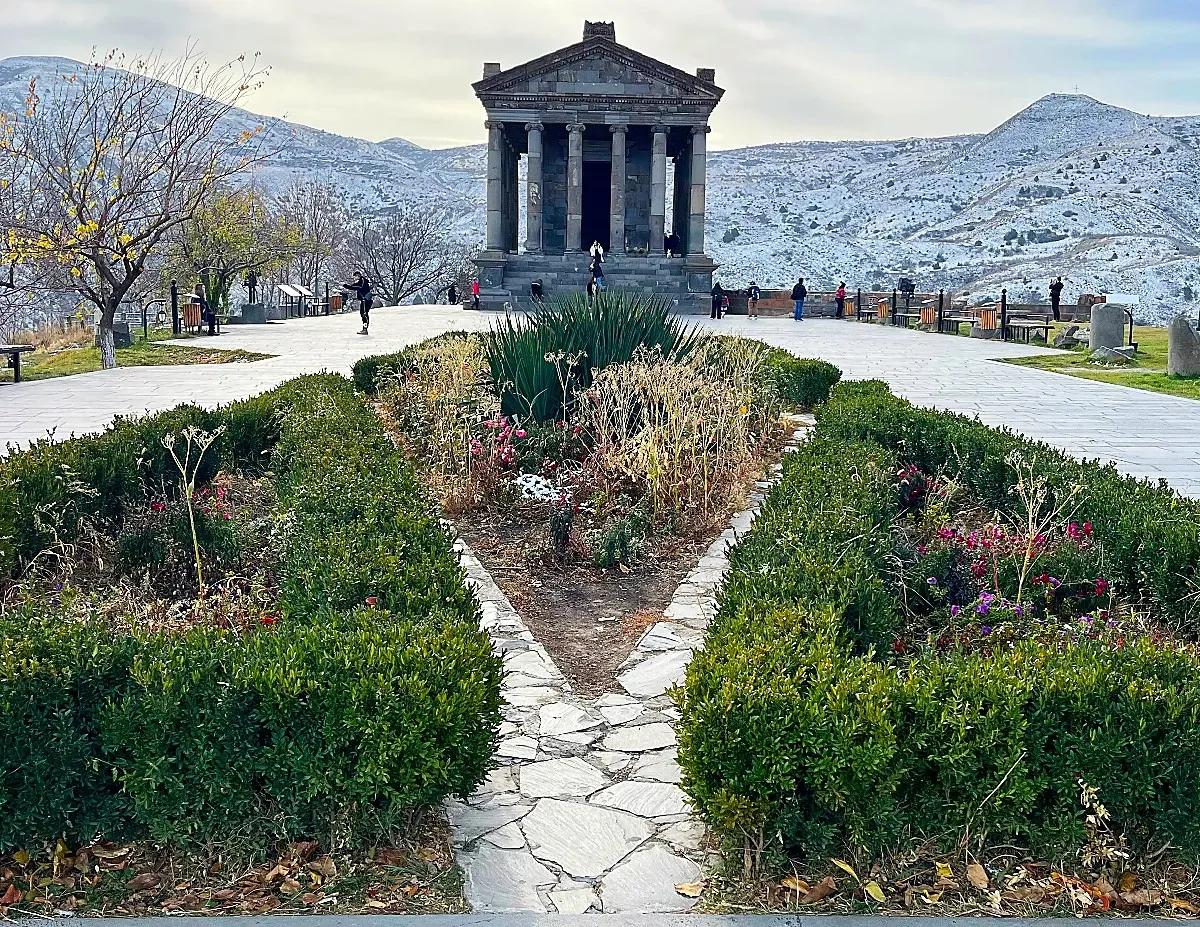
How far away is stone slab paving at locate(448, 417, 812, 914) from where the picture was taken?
3.25 meters

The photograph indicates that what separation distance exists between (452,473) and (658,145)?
33.2 m

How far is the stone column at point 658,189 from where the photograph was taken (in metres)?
38.7

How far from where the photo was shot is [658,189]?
3981cm

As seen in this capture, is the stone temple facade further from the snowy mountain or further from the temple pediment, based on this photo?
the snowy mountain

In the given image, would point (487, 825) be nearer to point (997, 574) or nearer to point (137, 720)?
point (137, 720)

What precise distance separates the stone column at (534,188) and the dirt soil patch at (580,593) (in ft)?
109

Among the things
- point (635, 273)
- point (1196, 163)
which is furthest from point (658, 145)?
point (1196, 163)

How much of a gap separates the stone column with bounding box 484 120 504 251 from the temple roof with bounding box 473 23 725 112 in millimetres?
1895

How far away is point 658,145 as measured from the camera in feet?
127

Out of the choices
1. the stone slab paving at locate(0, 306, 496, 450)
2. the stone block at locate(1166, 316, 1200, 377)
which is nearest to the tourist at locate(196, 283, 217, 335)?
the stone slab paving at locate(0, 306, 496, 450)

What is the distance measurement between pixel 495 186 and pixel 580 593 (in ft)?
118

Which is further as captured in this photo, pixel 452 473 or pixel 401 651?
pixel 452 473

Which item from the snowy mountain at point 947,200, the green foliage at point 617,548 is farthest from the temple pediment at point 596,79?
the green foliage at point 617,548

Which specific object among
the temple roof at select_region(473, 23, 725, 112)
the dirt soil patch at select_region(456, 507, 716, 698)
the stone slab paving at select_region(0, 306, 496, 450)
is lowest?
the dirt soil patch at select_region(456, 507, 716, 698)
